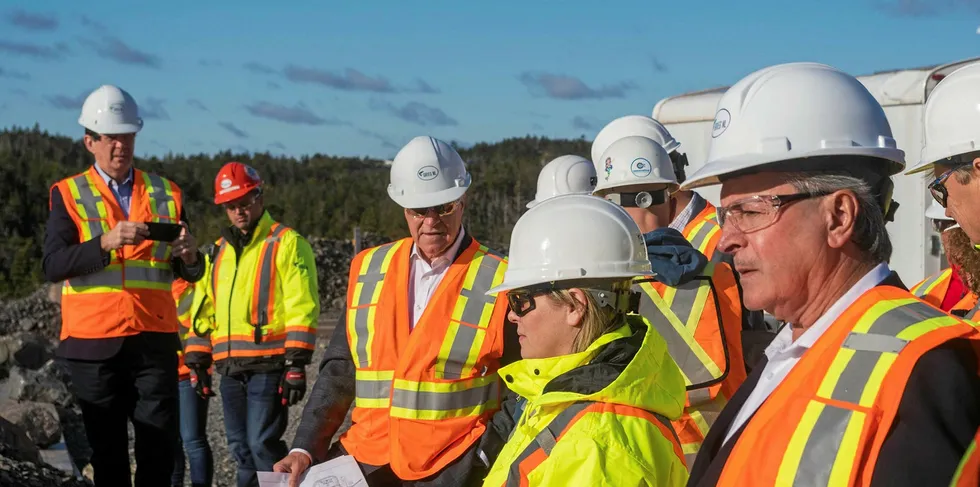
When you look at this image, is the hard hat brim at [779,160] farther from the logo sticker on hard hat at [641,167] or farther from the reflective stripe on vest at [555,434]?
the logo sticker on hard hat at [641,167]

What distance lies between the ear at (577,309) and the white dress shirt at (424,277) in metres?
1.42

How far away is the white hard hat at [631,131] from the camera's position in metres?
5.69

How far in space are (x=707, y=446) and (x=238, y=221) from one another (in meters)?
5.19

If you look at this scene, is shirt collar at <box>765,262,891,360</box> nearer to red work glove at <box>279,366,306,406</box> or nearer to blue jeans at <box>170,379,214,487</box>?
red work glove at <box>279,366,306,406</box>

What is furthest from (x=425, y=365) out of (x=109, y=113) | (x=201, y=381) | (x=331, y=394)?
(x=201, y=381)

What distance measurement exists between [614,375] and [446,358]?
157 centimetres

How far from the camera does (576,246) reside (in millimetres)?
2816

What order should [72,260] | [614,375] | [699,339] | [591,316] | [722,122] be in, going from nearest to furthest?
[722,122]
[614,375]
[591,316]
[699,339]
[72,260]

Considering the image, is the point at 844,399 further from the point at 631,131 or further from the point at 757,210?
the point at 631,131

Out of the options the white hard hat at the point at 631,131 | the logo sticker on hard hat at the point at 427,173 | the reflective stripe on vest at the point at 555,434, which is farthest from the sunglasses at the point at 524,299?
the white hard hat at the point at 631,131

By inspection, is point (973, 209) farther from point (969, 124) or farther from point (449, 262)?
point (449, 262)

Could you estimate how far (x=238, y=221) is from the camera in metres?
6.76

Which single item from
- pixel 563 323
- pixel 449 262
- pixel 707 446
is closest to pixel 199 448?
pixel 449 262

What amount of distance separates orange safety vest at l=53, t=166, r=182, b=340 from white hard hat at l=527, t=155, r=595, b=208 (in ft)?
7.54
